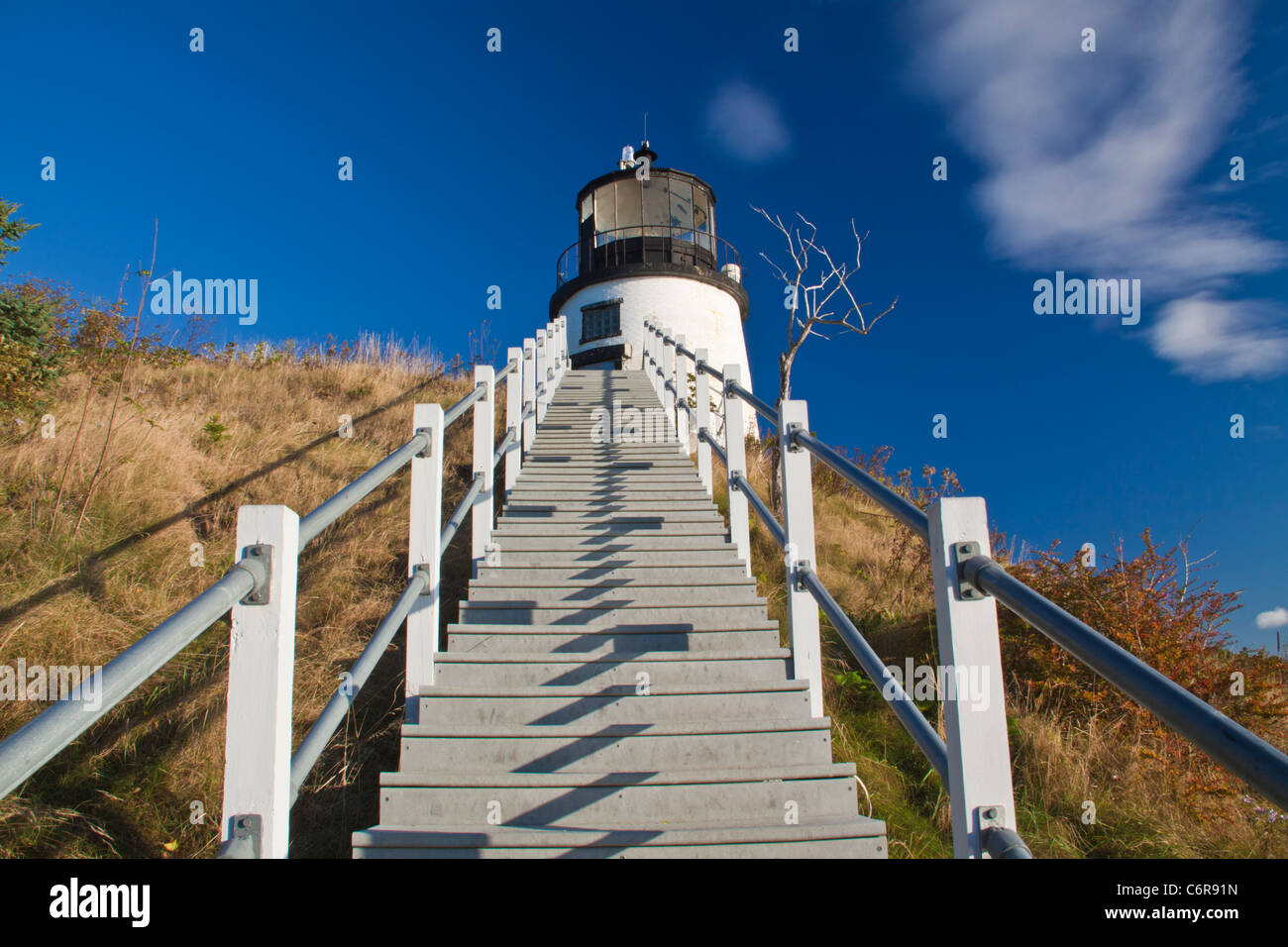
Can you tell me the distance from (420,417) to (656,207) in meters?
16.7

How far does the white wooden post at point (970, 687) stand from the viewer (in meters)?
1.46

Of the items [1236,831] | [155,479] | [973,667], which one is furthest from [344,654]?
[1236,831]

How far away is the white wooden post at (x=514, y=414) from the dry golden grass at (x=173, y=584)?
2.79 ft

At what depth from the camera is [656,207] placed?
1842 centimetres

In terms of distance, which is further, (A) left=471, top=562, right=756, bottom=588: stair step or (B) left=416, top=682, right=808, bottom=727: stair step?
(A) left=471, top=562, right=756, bottom=588: stair step

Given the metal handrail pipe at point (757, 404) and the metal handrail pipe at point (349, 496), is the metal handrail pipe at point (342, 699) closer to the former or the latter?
the metal handrail pipe at point (349, 496)

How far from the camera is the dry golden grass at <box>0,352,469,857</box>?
2895mm

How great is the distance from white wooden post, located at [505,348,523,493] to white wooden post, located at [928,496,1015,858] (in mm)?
4527

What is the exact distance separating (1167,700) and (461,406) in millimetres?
3585

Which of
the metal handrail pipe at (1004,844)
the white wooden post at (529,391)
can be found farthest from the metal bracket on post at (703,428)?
the metal handrail pipe at (1004,844)

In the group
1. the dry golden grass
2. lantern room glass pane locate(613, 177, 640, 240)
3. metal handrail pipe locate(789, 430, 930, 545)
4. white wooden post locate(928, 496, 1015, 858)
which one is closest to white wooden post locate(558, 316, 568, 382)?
the dry golden grass

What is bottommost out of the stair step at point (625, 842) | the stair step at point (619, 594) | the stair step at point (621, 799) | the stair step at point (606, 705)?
the stair step at point (625, 842)

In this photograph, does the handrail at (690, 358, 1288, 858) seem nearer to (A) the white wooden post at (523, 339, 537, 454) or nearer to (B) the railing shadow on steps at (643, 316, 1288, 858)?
(B) the railing shadow on steps at (643, 316, 1288, 858)
